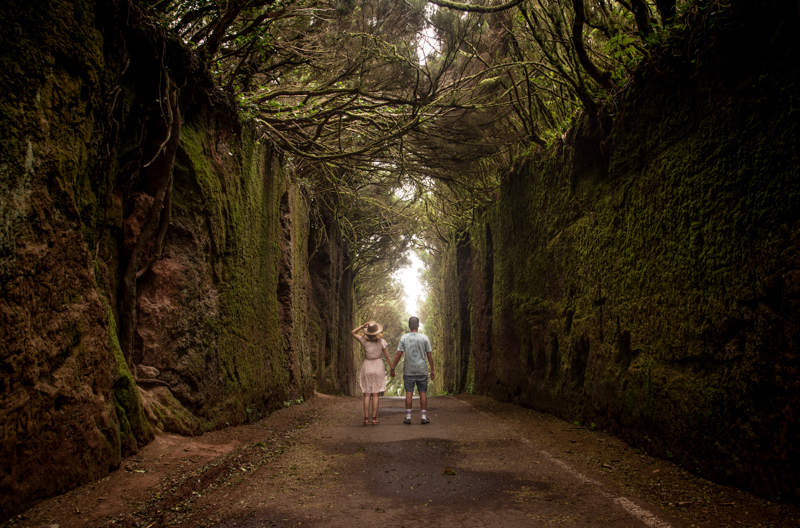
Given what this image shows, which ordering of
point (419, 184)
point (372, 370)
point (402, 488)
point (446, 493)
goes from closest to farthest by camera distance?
point (446, 493) < point (402, 488) < point (372, 370) < point (419, 184)

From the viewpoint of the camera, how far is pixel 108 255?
4.75 meters

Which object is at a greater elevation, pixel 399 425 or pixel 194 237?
pixel 194 237

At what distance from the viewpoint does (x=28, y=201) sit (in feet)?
10.6

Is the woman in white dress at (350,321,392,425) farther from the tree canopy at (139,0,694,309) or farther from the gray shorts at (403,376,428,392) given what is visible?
the tree canopy at (139,0,694,309)

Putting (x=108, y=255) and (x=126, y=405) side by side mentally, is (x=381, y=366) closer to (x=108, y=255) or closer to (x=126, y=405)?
(x=126, y=405)

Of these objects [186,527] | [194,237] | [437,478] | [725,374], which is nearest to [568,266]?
[725,374]

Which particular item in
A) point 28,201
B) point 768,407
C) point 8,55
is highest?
point 8,55

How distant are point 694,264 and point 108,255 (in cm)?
525

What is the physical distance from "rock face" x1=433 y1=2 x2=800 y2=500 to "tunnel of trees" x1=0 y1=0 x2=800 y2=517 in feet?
0.07

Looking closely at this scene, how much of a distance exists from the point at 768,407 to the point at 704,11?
3.23 m

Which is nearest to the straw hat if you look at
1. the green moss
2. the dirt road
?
the dirt road

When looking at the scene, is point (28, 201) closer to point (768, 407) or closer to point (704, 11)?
point (768, 407)

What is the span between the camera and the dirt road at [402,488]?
3.27 meters

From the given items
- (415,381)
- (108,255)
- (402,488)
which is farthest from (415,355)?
(108,255)
